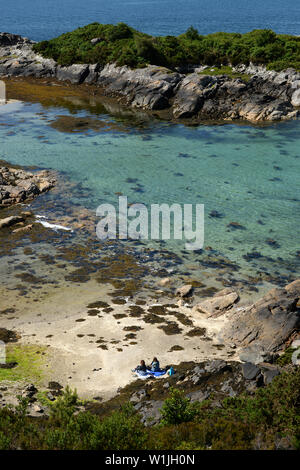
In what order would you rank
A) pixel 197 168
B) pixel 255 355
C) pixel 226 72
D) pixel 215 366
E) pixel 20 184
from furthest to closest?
pixel 226 72, pixel 197 168, pixel 20 184, pixel 255 355, pixel 215 366

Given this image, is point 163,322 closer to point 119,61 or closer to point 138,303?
→ point 138,303

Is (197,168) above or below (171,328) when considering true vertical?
above

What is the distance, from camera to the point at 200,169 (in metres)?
51.2

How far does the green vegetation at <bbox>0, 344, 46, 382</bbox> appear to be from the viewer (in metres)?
23.0

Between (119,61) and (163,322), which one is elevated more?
(119,61)

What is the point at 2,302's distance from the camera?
96.4ft

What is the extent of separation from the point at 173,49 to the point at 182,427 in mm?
81314

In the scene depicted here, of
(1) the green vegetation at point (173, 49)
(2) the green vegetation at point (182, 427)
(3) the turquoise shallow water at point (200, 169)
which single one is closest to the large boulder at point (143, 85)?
(1) the green vegetation at point (173, 49)

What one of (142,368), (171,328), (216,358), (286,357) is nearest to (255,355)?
(286,357)

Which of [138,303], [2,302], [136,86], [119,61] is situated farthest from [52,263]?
[119,61]

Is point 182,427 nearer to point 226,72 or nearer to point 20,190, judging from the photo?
point 20,190

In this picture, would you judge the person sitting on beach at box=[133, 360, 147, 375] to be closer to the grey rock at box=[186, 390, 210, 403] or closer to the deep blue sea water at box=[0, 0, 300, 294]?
the grey rock at box=[186, 390, 210, 403]

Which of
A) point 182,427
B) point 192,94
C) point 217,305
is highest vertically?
point 192,94

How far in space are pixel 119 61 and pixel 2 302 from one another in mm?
63532
